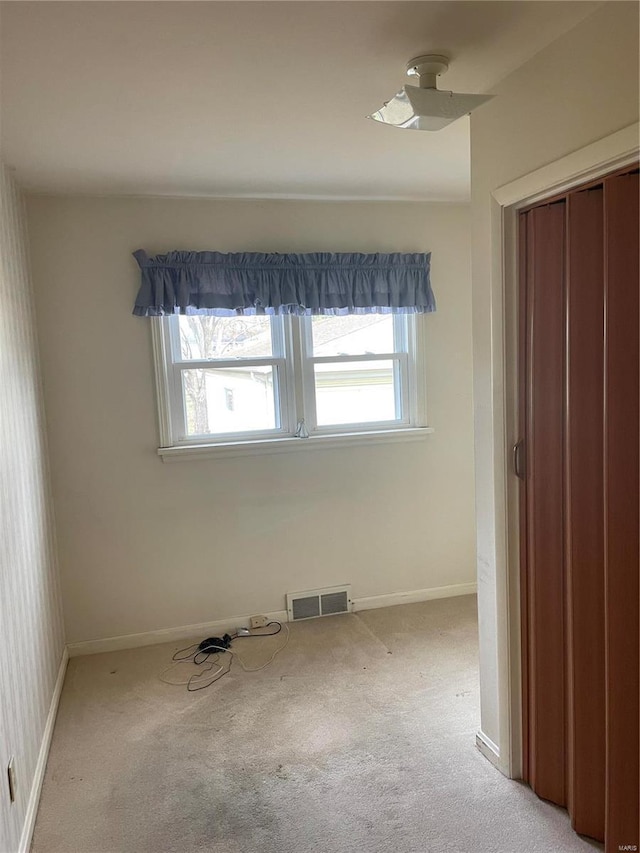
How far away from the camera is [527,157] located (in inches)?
72.1

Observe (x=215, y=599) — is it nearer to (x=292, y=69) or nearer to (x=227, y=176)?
(x=227, y=176)

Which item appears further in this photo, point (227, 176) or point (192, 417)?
point (192, 417)

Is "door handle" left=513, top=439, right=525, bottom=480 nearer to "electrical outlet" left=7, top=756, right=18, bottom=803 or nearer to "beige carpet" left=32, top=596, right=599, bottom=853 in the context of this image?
"beige carpet" left=32, top=596, right=599, bottom=853

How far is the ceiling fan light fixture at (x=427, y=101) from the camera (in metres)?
1.74

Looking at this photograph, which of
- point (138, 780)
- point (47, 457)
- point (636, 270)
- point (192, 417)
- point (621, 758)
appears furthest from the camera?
point (192, 417)

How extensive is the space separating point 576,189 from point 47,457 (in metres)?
2.65

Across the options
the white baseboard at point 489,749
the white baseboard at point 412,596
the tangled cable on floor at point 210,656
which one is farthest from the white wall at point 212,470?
the white baseboard at point 489,749

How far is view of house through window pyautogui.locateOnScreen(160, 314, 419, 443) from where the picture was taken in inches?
130

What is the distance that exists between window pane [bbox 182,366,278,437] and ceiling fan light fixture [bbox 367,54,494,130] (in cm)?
179

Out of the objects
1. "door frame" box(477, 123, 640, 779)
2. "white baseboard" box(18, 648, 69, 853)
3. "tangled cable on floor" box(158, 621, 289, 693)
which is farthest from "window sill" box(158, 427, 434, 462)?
"door frame" box(477, 123, 640, 779)

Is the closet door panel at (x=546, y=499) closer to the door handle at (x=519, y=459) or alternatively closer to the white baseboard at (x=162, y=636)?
the door handle at (x=519, y=459)

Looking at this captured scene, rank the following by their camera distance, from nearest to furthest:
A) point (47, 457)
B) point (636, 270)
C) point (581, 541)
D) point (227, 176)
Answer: point (636, 270) < point (581, 541) < point (227, 176) < point (47, 457)

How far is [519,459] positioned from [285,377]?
1.70m

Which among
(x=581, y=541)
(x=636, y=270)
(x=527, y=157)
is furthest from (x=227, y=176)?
(x=581, y=541)
